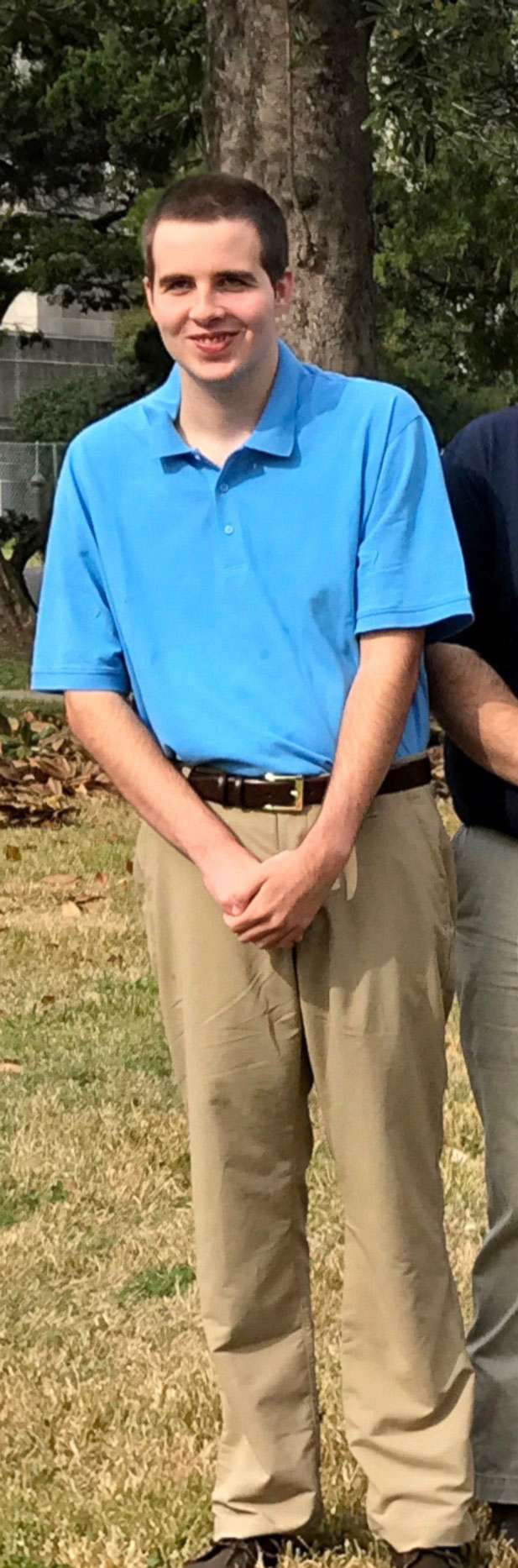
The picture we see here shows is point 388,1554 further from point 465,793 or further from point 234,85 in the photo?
point 234,85

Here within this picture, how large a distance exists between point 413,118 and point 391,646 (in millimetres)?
8500

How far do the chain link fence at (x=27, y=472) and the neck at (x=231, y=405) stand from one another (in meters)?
29.5

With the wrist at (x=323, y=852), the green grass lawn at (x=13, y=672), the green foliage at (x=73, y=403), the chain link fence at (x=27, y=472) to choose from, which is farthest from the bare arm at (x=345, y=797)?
the chain link fence at (x=27, y=472)

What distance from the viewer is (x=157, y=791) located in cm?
323

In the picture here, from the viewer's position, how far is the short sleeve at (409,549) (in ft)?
10.3

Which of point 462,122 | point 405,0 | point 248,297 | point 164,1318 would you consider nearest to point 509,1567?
point 164,1318

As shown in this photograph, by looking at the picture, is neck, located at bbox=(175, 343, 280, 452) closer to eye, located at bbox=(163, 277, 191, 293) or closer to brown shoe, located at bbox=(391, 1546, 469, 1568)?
eye, located at bbox=(163, 277, 191, 293)

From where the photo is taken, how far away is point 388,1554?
352cm

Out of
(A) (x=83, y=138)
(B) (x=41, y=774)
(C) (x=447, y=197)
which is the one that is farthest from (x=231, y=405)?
(A) (x=83, y=138)

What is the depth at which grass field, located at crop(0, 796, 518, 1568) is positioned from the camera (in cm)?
379

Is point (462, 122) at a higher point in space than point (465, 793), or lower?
higher

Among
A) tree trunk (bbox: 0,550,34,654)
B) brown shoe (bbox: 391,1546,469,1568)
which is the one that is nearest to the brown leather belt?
brown shoe (bbox: 391,1546,469,1568)

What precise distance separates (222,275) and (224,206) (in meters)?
0.10

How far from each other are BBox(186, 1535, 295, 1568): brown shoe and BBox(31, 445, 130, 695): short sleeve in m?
1.35
